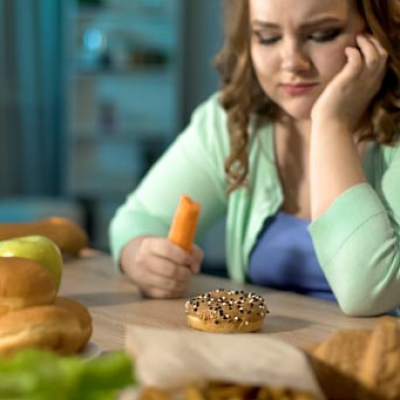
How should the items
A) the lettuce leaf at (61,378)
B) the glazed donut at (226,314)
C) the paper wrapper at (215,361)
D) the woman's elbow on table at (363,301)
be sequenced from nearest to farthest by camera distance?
the lettuce leaf at (61,378) < the paper wrapper at (215,361) < the glazed donut at (226,314) < the woman's elbow on table at (363,301)

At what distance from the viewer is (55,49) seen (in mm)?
4535

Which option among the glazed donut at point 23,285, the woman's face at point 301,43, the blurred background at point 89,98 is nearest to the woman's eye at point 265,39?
the woman's face at point 301,43

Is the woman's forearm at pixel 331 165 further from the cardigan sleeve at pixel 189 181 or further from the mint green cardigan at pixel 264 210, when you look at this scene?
the cardigan sleeve at pixel 189 181

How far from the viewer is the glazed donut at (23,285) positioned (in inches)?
34.7

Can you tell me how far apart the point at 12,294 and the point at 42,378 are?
344 mm

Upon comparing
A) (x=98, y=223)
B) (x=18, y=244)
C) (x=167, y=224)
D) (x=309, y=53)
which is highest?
(x=309, y=53)

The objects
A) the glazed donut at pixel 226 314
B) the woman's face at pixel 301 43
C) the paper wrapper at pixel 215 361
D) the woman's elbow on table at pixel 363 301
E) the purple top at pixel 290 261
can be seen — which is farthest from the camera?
the purple top at pixel 290 261

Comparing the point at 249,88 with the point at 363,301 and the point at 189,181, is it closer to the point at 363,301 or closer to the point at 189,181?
the point at 189,181

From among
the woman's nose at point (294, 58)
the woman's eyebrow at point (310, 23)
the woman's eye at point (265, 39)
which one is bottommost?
the woman's nose at point (294, 58)

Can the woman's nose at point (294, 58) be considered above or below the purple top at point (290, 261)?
above

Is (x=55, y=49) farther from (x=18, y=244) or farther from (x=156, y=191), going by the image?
(x=18, y=244)

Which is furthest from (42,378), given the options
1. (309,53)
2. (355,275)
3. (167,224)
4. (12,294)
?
(167,224)

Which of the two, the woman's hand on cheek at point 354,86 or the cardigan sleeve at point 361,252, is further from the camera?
the woman's hand on cheek at point 354,86

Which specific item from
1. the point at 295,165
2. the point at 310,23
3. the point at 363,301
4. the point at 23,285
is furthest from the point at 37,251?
the point at 295,165
